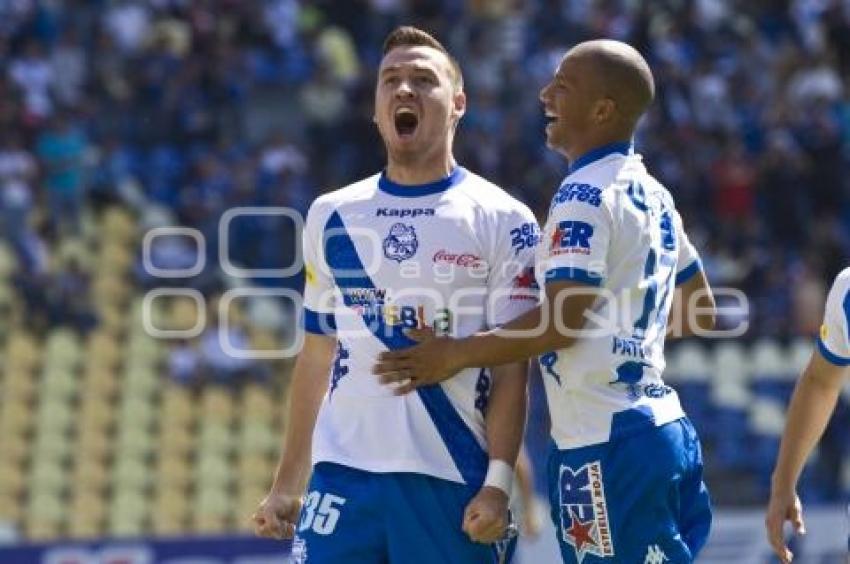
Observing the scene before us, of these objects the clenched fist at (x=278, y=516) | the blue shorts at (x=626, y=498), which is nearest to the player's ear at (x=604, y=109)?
the blue shorts at (x=626, y=498)

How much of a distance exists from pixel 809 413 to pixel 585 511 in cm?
86

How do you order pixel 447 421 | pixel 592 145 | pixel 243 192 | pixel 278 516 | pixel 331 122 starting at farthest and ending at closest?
pixel 331 122 → pixel 243 192 → pixel 278 516 → pixel 447 421 → pixel 592 145

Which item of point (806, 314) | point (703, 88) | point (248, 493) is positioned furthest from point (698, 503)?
point (703, 88)

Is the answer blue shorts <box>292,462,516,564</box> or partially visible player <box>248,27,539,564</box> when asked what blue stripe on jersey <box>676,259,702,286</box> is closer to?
partially visible player <box>248,27,539,564</box>

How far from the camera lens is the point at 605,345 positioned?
227 inches

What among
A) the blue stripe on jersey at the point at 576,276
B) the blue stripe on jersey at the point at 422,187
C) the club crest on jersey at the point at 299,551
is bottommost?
the club crest on jersey at the point at 299,551

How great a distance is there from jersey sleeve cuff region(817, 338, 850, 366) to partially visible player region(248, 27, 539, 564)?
93 cm

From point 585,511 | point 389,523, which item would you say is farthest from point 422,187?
point 585,511

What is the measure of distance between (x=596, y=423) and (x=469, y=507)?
1.55ft

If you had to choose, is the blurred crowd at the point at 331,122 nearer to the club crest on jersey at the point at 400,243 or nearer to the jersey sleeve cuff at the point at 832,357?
the club crest on jersey at the point at 400,243

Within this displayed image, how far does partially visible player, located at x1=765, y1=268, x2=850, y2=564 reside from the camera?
610 cm

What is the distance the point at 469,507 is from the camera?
19.4 feet

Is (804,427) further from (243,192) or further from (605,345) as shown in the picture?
(243,192)

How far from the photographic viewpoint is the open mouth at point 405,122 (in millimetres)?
6195
